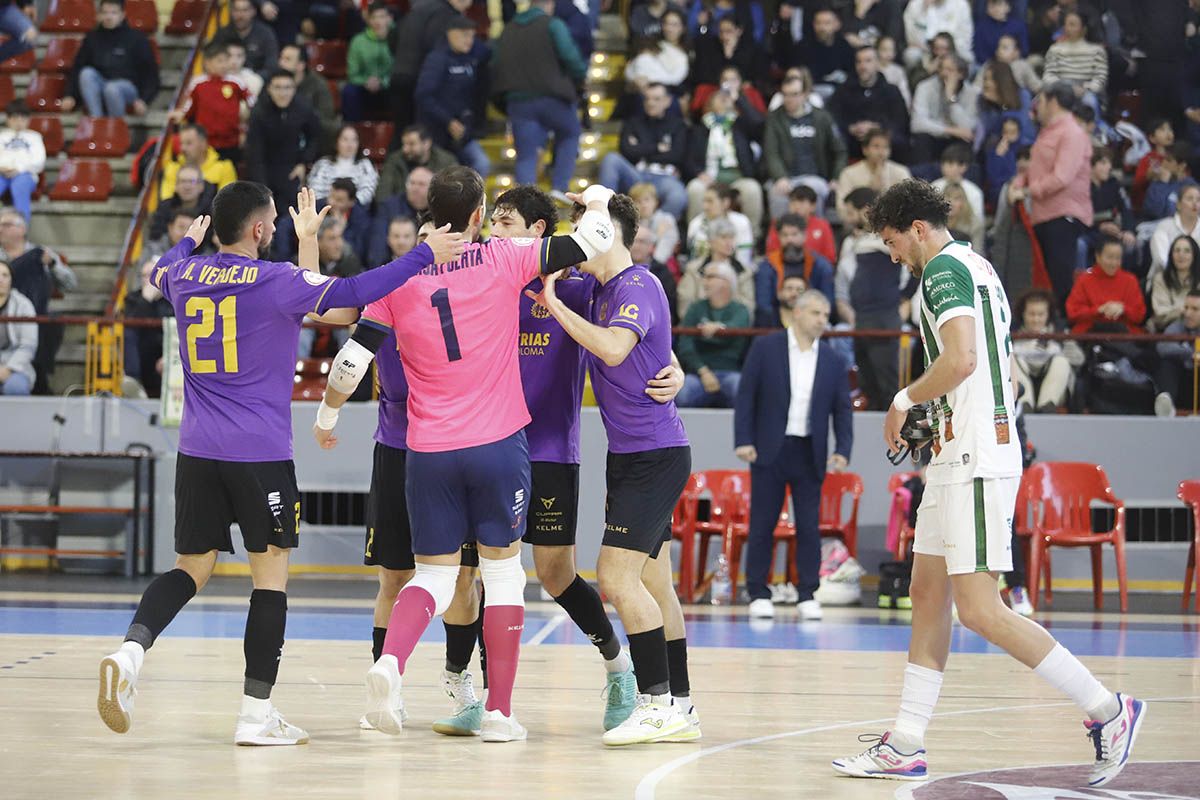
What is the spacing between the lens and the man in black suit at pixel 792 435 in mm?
11812

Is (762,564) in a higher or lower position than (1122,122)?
lower

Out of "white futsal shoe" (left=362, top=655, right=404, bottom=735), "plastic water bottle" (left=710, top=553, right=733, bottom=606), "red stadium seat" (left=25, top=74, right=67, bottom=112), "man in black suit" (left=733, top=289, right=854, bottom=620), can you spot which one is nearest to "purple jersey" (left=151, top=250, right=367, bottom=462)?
"white futsal shoe" (left=362, top=655, right=404, bottom=735)

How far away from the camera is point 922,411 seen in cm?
606

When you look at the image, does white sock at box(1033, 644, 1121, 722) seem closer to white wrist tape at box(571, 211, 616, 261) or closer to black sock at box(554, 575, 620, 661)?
black sock at box(554, 575, 620, 661)

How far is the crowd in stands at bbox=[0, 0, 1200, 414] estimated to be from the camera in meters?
13.9

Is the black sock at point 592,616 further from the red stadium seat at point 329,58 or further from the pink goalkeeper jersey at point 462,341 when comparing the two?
the red stadium seat at point 329,58

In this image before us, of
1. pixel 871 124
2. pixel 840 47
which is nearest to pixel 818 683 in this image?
pixel 871 124

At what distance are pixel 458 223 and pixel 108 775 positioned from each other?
233 centimetres

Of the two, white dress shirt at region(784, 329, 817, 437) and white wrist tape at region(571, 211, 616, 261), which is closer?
white wrist tape at region(571, 211, 616, 261)

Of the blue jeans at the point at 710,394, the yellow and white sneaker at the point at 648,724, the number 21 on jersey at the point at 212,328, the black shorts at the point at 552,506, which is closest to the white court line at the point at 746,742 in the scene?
the yellow and white sneaker at the point at 648,724

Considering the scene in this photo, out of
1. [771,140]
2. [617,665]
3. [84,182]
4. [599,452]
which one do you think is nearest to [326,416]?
[617,665]

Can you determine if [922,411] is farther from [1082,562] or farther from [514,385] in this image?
[1082,562]

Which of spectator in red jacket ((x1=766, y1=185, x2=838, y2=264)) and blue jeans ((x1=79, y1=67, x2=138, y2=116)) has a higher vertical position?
blue jeans ((x1=79, y1=67, x2=138, y2=116))

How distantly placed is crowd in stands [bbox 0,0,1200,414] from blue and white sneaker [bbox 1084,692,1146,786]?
24.3ft
